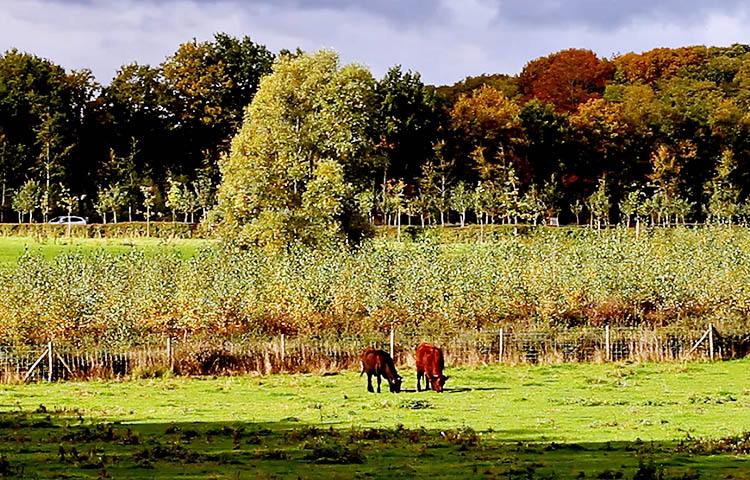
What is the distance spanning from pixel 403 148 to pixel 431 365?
6734 cm

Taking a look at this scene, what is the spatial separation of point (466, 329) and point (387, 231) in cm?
3770

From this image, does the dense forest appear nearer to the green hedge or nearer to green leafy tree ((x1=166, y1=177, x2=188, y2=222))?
green leafy tree ((x1=166, y1=177, x2=188, y2=222))

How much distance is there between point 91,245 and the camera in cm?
6544

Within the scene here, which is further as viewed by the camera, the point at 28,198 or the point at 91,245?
the point at 28,198

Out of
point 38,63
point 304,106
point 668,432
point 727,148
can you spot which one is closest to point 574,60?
point 727,148

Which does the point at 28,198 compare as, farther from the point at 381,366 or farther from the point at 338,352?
the point at 381,366

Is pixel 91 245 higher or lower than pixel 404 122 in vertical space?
lower

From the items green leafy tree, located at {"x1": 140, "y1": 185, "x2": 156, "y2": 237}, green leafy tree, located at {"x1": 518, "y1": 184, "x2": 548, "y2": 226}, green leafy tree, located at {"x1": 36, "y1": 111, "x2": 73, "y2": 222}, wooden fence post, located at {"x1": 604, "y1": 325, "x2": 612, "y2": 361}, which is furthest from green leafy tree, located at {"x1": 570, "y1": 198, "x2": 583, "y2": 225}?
wooden fence post, located at {"x1": 604, "y1": 325, "x2": 612, "y2": 361}

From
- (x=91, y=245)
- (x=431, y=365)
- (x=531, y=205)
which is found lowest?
(x=431, y=365)

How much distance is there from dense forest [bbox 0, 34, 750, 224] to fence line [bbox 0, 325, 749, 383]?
1741 inches

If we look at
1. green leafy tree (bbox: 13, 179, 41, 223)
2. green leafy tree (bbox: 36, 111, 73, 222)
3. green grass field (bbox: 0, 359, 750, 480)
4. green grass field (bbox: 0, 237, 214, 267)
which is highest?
green leafy tree (bbox: 36, 111, 73, 222)

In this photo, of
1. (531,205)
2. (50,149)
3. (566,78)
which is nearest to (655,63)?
(566,78)

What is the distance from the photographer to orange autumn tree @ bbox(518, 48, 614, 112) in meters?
123

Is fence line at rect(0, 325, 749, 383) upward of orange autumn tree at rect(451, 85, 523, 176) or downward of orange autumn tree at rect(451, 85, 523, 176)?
downward
